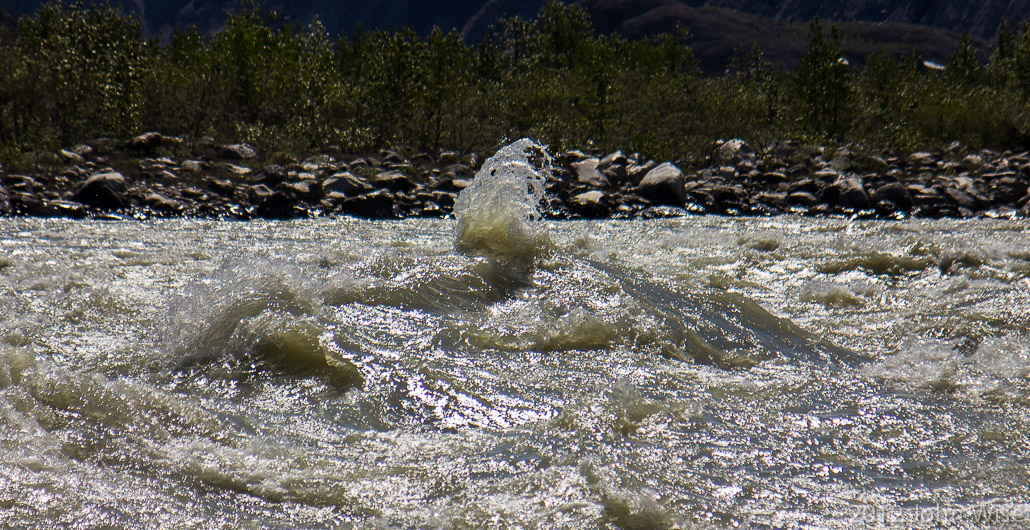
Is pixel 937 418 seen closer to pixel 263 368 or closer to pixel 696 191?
pixel 263 368

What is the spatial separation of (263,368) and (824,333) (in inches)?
142

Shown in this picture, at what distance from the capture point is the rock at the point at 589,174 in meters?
13.8

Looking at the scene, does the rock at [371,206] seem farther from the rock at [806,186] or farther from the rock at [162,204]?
the rock at [806,186]

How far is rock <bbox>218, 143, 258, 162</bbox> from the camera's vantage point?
50.3ft

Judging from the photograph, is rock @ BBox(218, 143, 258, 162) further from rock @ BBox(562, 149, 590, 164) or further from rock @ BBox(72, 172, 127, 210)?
rock @ BBox(562, 149, 590, 164)

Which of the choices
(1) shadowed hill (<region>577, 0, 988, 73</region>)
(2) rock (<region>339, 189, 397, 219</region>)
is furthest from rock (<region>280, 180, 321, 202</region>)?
(1) shadowed hill (<region>577, 0, 988, 73</region>)

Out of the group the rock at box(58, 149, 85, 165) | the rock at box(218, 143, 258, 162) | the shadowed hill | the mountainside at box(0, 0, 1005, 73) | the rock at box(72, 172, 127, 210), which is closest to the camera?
the rock at box(72, 172, 127, 210)

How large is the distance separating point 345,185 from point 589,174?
4300 millimetres

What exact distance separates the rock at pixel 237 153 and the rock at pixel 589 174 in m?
6.35

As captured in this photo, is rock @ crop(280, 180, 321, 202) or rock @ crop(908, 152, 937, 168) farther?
rock @ crop(908, 152, 937, 168)

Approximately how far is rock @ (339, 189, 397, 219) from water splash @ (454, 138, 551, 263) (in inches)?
173

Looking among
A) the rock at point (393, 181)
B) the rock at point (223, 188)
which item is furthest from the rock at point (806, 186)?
the rock at point (223, 188)

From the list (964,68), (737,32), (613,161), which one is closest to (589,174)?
(613,161)

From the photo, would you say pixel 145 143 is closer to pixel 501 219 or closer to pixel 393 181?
pixel 393 181
